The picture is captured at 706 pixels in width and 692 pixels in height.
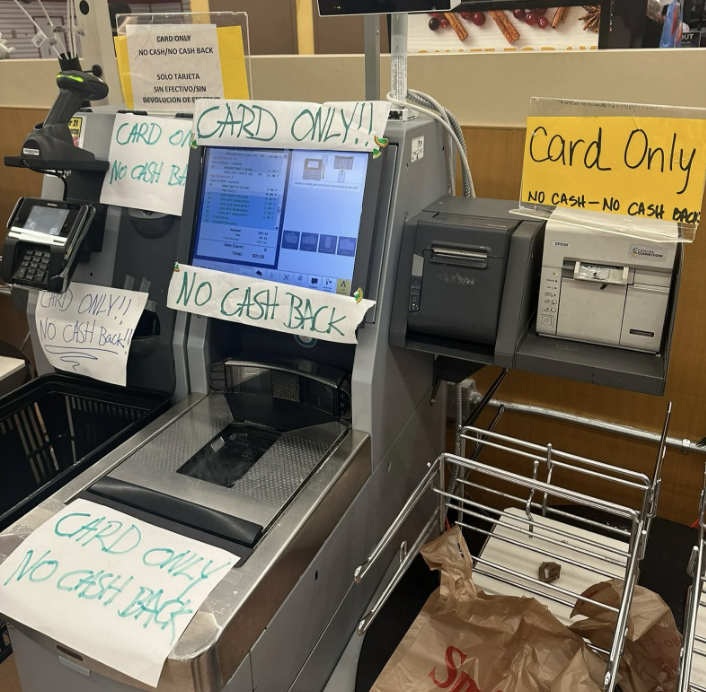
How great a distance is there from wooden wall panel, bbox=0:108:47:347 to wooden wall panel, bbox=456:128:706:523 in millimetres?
1534

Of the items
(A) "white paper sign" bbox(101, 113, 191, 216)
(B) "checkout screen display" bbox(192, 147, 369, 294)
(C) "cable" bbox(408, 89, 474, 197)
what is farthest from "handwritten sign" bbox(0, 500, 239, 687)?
(C) "cable" bbox(408, 89, 474, 197)

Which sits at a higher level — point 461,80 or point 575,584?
point 461,80

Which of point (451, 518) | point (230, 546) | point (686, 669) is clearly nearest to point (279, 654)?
point (230, 546)

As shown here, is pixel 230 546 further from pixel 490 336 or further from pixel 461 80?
pixel 461 80

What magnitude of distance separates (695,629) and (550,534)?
16.8 inches

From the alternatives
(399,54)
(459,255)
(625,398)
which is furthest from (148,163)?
(625,398)

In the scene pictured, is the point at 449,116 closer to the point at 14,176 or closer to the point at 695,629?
the point at 695,629

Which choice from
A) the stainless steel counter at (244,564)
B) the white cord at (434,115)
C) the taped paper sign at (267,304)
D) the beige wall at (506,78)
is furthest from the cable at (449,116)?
the stainless steel counter at (244,564)

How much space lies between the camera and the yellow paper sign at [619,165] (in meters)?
0.83

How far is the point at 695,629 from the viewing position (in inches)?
32.0

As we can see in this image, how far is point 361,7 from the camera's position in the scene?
99 centimetres

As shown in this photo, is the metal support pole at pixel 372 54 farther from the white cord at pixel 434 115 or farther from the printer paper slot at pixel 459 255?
the printer paper slot at pixel 459 255

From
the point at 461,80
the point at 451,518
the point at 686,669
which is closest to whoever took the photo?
the point at 686,669

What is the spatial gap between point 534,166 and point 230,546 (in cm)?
71
